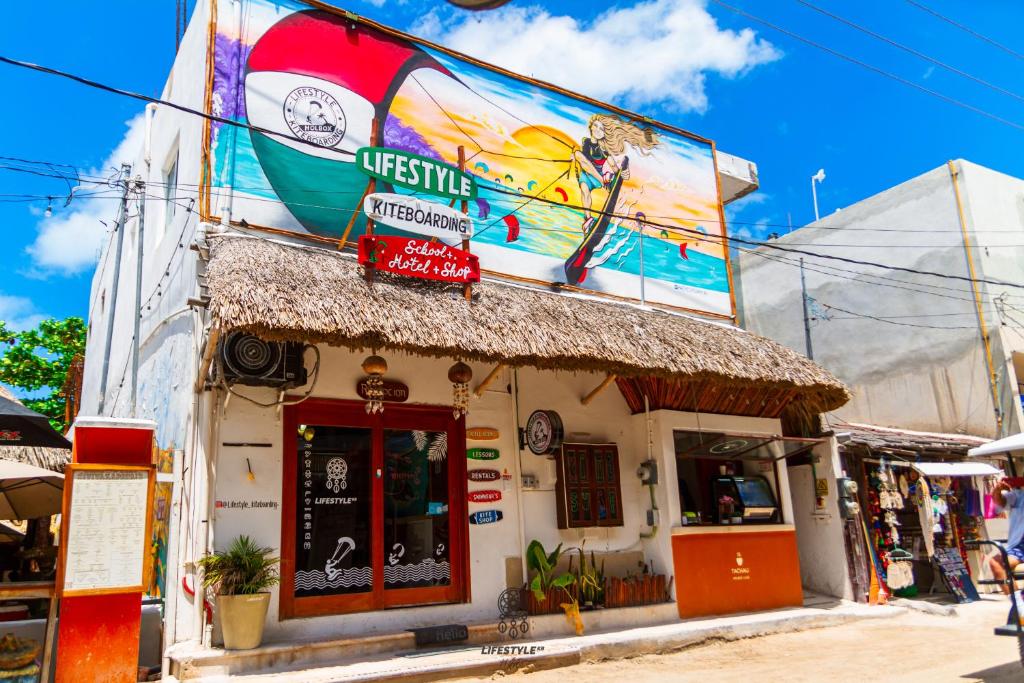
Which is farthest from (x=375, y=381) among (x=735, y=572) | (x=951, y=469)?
(x=951, y=469)

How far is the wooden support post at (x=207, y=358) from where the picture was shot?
724cm

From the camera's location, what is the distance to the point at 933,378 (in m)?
16.3

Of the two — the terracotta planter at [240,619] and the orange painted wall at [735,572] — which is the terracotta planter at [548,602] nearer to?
the orange painted wall at [735,572]

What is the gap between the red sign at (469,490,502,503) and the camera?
9234 millimetres

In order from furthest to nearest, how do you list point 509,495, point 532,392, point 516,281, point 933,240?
point 933,240 → point 516,281 → point 532,392 → point 509,495

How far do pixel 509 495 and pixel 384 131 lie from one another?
5088mm

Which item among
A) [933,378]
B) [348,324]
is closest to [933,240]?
[933,378]

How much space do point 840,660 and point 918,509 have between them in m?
6.13

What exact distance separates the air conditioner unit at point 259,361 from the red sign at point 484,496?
8.36ft

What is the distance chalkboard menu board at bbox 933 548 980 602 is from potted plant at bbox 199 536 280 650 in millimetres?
10853

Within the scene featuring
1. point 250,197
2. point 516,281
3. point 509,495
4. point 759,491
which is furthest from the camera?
point 759,491

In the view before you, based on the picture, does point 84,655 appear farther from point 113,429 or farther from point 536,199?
point 536,199

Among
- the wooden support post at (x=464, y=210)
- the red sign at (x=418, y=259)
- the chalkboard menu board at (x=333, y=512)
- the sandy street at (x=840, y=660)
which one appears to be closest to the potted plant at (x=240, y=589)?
the chalkboard menu board at (x=333, y=512)

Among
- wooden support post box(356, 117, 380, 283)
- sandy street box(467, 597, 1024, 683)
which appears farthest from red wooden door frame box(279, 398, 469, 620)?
sandy street box(467, 597, 1024, 683)
